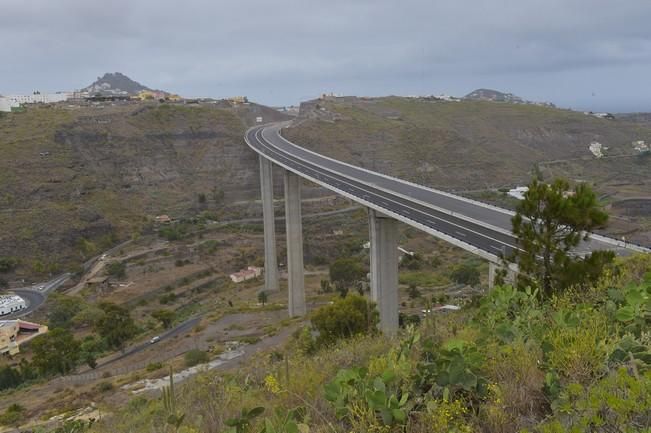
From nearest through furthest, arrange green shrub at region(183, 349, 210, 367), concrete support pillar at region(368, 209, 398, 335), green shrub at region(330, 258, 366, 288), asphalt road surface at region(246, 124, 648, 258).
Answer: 1. asphalt road surface at region(246, 124, 648, 258)
2. concrete support pillar at region(368, 209, 398, 335)
3. green shrub at region(183, 349, 210, 367)
4. green shrub at region(330, 258, 366, 288)

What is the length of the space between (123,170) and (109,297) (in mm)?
28204

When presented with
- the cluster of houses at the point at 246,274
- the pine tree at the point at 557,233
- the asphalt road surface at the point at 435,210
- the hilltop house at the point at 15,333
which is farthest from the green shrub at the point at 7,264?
the pine tree at the point at 557,233

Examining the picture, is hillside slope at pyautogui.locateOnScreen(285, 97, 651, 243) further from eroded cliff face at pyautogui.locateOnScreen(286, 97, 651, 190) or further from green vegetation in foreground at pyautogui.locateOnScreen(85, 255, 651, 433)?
green vegetation in foreground at pyautogui.locateOnScreen(85, 255, 651, 433)

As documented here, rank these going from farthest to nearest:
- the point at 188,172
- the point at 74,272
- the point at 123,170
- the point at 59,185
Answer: the point at 188,172 → the point at 123,170 → the point at 59,185 → the point at 74,272

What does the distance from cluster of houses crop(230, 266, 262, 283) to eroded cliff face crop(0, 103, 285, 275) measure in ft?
48.7

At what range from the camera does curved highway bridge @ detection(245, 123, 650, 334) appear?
62.3ft

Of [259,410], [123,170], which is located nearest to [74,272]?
[123,170]

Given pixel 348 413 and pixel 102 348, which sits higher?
pixel 348 413

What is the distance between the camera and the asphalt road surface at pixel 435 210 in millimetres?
18594

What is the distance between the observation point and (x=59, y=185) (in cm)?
5988

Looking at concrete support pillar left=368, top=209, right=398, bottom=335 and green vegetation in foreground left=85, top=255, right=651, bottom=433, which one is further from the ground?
green vegetation in foreground left=85, top=255, right=651, bottom=433

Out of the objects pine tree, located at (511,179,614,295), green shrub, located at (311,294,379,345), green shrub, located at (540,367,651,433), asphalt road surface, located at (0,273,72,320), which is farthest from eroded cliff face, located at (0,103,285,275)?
green shrub, located at (540,367,651,433)

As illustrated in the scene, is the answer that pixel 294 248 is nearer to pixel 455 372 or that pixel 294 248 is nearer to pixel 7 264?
pixel 7 264

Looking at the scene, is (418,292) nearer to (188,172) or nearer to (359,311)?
(359,311)
